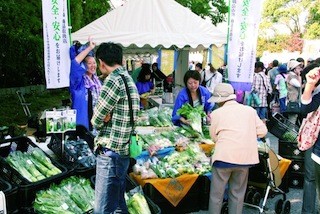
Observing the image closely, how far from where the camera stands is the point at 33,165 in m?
4.00

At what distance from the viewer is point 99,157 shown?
3.11 meters

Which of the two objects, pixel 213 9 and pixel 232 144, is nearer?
pixel 232 144

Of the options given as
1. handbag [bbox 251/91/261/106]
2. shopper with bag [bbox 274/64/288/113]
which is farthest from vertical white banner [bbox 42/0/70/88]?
shopper with bag [bbox 274/64/288/113]

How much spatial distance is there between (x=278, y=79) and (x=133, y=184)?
24.3 ft

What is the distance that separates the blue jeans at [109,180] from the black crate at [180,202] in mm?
1059

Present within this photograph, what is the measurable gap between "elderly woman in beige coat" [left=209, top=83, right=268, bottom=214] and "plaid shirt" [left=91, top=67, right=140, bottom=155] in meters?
1.05

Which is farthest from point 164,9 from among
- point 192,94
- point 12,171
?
point 12,171

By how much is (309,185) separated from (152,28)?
4558 millimetres

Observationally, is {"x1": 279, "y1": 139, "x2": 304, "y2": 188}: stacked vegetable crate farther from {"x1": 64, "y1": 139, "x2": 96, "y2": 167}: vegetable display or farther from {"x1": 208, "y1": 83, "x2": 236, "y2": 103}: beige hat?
{"x1": 64, "y1": 139, "x2": 96, "y2": 167}: vegetable display

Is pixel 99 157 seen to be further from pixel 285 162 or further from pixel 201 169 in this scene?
pixel 285 162

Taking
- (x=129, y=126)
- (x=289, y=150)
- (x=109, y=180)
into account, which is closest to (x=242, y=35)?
(x=289, y=150)

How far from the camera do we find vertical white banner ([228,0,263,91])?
18.2ft

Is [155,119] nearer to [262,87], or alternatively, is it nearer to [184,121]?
[184,121]

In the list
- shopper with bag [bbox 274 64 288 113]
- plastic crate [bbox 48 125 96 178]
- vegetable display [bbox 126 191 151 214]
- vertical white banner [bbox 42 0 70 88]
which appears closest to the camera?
vegetable display [bbox 126 191 151 214]
